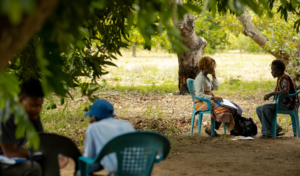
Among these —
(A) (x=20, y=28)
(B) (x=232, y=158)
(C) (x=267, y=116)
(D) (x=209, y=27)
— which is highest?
(D) (x=209, y=27)

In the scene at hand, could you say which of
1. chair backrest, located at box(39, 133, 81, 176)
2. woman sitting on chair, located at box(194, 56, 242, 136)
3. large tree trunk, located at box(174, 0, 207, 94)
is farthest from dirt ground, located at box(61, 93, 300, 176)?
large tree trunk, located at box(174, 0, 207, 94)

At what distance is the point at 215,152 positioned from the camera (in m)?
5.55

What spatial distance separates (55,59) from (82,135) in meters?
4.48

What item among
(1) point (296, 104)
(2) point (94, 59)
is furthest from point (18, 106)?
(1) point (296, 104)

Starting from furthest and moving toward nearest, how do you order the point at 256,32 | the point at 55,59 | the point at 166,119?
the point at 256,32
the point at 166,119
the point at 55,59

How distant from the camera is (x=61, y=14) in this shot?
1.47 metres

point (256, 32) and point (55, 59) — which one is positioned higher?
point (256, 32)

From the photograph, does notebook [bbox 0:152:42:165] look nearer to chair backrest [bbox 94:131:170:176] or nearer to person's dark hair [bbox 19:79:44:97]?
person's dark hair [bbox 19:79:44:97]

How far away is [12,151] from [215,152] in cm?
356

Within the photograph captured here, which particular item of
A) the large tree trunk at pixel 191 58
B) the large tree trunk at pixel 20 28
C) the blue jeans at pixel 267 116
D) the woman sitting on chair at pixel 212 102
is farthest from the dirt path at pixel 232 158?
the large tree trunk at pixel 191 58

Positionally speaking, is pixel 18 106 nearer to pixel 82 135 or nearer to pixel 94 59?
pixel 94 59

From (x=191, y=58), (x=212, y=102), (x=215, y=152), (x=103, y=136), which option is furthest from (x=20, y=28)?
(x=191, y=58)

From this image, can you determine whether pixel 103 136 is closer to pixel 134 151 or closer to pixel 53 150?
pixel 134 151

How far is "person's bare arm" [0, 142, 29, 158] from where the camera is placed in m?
2.63
